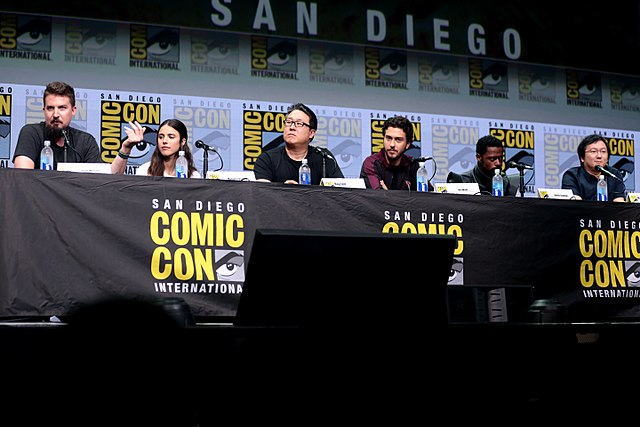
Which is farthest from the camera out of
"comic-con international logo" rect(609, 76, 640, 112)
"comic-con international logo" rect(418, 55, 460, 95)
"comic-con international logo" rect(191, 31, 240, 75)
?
"comic-con international logo" rect(609, 76, 640, 112)

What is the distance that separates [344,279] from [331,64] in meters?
4.23

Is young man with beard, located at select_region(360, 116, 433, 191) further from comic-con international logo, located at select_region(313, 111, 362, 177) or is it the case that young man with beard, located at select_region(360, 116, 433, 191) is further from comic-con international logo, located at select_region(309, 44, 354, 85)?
comic-con international logo, located at select_region(309, 44, 354, 85)

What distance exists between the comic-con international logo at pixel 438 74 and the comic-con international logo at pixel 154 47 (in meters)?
1.76

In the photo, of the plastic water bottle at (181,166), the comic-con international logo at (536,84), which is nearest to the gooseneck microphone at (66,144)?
the plastic water bottle at (181,166)

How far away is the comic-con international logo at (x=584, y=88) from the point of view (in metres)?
6.31

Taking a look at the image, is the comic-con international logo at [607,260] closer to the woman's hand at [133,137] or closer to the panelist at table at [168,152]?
the panelist at table at [168,152]

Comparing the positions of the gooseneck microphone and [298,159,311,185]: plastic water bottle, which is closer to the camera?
the gooseneck microphone

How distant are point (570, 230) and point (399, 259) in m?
2.45

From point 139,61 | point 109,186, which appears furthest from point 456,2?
point 109,186

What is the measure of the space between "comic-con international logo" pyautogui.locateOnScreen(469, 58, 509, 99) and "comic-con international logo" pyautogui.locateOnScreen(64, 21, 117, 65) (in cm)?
257

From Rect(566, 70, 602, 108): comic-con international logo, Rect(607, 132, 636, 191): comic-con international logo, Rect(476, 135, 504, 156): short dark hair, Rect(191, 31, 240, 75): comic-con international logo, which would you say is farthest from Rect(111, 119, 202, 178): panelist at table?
Rect(607, 132, 636, 191): comic-con international logo

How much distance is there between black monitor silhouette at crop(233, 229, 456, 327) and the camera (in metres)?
1.61

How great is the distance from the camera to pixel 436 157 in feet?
19.3

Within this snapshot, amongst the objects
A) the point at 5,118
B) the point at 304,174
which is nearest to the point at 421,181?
the point at 304,174
